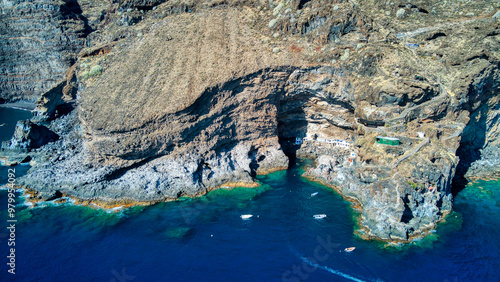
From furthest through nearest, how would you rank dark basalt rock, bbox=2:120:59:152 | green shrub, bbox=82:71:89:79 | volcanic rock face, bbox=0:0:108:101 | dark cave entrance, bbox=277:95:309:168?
Answer: 1. volcanic rock face, bbox=0:0:108:101
2. dark basalt rock, bbox=2:120:59:152
3. green shrub, bbox=82:71:89:79
4. dark cave entrance, bbox=277:95:309:168

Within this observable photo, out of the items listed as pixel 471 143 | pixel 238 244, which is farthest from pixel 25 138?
pixel 471 143

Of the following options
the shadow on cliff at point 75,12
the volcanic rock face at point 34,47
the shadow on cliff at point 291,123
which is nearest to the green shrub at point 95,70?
the shadow on cliff at point 291,123

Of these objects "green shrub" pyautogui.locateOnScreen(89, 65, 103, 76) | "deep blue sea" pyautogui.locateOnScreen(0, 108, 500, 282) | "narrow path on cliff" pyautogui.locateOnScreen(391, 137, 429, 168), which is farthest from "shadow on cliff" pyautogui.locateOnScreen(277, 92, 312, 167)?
"green shrub" pyautogui.locateOnScreen(89, 65, 103, 76)

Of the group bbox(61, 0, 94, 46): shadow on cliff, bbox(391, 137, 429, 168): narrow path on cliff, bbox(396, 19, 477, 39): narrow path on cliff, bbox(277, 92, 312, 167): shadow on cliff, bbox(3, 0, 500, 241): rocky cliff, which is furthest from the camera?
bbox(61, 0, 94, 46): shadow on cliff

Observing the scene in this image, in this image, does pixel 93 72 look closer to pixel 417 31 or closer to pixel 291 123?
pixel 291 123

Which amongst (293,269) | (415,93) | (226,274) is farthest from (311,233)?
(415,93)

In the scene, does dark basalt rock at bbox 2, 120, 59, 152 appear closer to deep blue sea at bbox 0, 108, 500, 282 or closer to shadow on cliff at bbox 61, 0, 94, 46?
deep blue sea at bbox 0, 108, 500, 282
